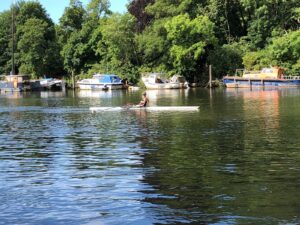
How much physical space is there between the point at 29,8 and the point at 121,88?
3567cm

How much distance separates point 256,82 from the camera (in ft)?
254

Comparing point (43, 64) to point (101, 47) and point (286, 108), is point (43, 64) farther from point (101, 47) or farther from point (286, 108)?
point (286, 108)

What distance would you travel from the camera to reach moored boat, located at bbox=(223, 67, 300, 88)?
75.5 meters

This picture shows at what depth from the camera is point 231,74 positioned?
3447 inches

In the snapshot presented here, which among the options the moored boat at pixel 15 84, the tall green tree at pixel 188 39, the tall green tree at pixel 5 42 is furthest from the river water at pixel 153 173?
the tall green tree at pixel 5 42

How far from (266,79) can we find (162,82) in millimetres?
18042

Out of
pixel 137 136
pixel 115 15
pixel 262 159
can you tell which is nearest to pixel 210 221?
pixel 262 159

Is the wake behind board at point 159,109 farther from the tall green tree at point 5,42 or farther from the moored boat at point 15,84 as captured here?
the tall green tree at point 5,42

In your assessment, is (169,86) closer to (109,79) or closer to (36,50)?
(109,79)

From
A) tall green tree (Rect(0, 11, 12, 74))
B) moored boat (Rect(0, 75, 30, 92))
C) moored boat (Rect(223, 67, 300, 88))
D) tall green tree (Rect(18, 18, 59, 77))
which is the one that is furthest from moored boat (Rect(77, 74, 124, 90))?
tall green tree (Rect(0, 11, 12, 74))

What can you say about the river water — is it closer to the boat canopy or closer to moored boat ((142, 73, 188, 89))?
moored boat ((142, 73, 188, 89))

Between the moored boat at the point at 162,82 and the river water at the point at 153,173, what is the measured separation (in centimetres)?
5350

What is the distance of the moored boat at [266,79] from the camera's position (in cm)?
7550

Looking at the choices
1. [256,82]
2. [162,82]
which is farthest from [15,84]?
[256,82]
